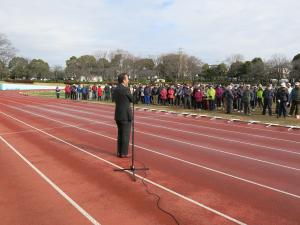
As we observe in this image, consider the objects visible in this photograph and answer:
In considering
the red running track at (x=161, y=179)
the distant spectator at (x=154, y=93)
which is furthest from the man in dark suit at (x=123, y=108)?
the distant spectator at (x=154, y=93)

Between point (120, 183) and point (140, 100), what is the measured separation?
23.7m

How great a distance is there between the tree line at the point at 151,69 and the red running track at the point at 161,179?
39756 millimetres

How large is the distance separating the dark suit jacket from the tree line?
42526 mm

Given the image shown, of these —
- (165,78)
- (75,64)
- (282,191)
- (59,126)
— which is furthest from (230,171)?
(75,64)

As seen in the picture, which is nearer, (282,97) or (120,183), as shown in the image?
(120,183)

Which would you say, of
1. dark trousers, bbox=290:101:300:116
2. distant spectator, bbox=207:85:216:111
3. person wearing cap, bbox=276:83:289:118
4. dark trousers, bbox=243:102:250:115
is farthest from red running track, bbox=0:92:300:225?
distant spectator, bbox=207:85:216:111

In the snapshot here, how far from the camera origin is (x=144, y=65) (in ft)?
277

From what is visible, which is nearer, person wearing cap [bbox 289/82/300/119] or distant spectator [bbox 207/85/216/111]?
person wearing cap [bbox 289/82/300/119]

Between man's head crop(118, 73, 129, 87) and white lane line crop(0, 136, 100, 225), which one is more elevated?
man's head crop(118, 73, 129, 87)

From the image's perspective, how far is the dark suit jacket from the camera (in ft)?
29.7

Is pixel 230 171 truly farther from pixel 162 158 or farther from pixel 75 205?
pixel 75 205

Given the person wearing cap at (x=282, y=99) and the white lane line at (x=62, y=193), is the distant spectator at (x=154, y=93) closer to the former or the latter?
the person wearing cap at (x=282, y=99)

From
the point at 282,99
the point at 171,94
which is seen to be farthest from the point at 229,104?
the point at 171,94

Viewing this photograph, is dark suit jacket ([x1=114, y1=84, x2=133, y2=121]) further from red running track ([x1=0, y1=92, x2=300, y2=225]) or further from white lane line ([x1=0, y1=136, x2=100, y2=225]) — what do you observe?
white lane line ([x1=0, y1=136, x2=100, y2=225])
